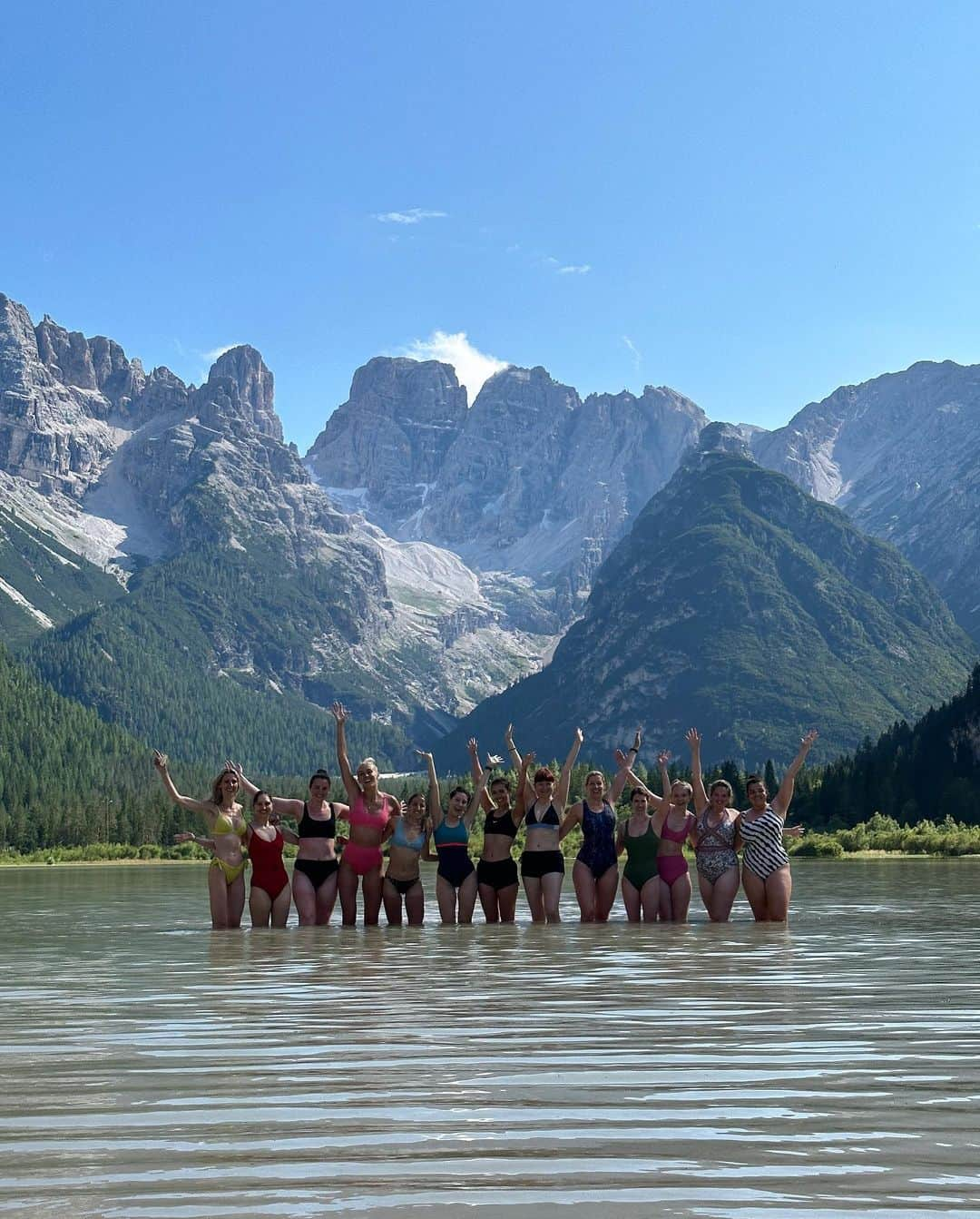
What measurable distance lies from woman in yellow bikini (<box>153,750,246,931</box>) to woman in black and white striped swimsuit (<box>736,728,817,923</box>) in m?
10.6

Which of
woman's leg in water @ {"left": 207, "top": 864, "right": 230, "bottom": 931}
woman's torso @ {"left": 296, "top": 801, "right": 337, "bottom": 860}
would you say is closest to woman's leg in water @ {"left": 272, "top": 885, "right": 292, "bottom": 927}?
woman's torso @ {"left": 296, "top": 801, "right": 337, "bottom": 860}

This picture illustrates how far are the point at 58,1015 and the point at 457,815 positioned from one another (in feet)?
47.3

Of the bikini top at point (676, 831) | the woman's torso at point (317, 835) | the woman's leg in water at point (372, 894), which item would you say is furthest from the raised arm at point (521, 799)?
the woman's torso at point (317, 835)

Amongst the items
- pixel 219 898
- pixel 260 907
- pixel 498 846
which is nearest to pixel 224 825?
pixel 219 898

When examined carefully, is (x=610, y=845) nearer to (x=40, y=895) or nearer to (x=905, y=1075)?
(x=905, y=1075)

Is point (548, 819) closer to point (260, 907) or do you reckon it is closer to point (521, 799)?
point (521, 799)

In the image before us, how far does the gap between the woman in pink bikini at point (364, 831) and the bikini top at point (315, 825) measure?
0.42 metres

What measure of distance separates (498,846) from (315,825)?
396cm

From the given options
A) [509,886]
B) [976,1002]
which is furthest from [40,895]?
[976,1002]

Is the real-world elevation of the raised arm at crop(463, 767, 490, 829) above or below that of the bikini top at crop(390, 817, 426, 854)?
above

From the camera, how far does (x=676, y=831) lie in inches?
1172

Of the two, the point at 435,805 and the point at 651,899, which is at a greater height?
the point at 435,805

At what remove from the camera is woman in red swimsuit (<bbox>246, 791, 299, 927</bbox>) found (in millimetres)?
29984

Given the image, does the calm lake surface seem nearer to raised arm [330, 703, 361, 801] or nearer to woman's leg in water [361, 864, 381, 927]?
raised arm [330, 703, 361, 801]
